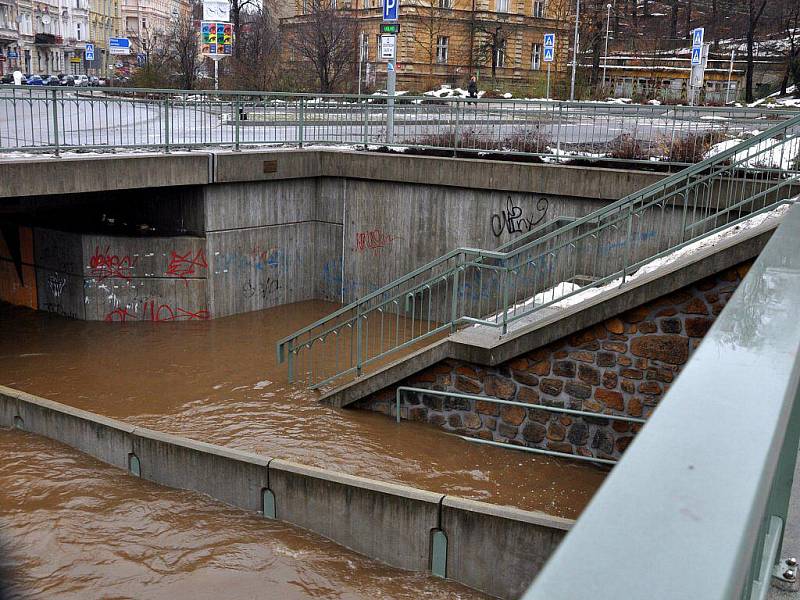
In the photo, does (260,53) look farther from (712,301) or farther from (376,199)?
(712,301)

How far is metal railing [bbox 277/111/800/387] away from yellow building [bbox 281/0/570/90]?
35.5m

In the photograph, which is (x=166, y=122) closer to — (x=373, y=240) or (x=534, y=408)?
(x=373, y=240)

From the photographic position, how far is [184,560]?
6992 millimetres

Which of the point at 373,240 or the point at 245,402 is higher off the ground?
the point at 373,240

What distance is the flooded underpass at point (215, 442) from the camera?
694 cm

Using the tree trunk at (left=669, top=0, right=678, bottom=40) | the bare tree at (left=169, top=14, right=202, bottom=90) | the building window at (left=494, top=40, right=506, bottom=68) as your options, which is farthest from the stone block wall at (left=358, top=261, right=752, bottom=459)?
the tree trunk at (left=669, top=0, right=678, bottom=40)

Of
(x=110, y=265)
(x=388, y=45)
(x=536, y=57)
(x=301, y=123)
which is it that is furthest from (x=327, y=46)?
(x=536, y=57)

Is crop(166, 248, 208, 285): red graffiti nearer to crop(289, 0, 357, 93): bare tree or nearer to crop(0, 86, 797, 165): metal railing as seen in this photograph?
crop(0, 86, 797, 165): metal railing

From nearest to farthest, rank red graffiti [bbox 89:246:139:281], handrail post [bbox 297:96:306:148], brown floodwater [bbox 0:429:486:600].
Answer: brown floodwater [bbox 0:429:486:600]
red graffiti [bbox 89:246:139:281]
handrail post [bbox 297:96:306:148]

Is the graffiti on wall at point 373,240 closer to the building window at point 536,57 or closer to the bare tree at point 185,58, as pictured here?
the bare tree at point 185,58

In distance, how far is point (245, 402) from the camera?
10.9 metres

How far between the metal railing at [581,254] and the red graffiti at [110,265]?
3336 mm

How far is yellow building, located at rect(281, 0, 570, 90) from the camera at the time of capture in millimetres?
49500

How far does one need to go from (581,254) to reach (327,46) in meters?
22.7
